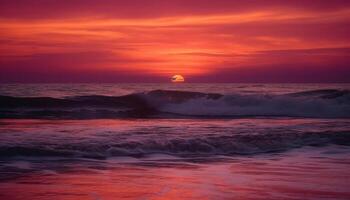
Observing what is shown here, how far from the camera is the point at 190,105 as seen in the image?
1006 inches

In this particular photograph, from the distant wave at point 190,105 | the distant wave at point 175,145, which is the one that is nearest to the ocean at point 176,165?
the distant wave at point 175,145

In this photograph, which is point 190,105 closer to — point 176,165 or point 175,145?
point 175,145

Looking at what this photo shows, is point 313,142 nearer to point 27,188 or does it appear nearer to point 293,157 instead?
point 293,157

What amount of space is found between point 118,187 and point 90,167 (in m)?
1.62

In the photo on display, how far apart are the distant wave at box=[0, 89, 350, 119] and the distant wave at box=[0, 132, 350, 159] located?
10597mm

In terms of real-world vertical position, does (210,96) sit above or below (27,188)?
above

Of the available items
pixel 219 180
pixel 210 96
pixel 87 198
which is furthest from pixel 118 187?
pixel 210 96

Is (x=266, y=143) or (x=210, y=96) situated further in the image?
(x=210, y=96)

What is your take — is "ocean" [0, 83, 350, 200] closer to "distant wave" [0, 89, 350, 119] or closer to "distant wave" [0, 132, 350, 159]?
"distant wave" [0, 132, 350, 159]

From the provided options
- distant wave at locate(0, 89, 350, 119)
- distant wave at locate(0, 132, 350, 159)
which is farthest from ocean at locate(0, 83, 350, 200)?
distant wave at locate(0, 89, 350, 119)

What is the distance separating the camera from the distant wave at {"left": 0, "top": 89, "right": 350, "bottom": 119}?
2206cm

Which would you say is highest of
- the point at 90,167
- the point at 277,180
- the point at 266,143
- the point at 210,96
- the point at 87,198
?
the point at 210,96

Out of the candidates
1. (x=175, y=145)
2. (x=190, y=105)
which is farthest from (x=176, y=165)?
(x=190, y=105)

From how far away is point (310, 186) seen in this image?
5941 millimetres
